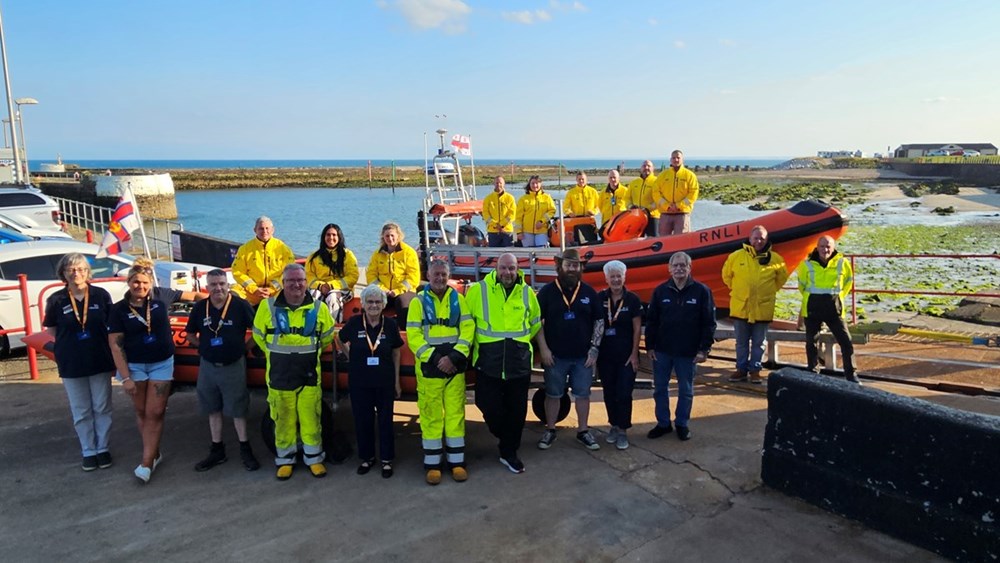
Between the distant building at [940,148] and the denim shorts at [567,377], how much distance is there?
103780 mm

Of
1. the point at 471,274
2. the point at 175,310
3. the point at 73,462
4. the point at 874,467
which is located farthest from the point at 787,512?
the point at 471,274

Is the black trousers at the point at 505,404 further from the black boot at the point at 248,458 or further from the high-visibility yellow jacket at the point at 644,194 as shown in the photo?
the high-visibility yellow jacket at the point at 644,194

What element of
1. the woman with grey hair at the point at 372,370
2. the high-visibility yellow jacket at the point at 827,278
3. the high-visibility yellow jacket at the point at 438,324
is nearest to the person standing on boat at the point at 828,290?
the high-visibility yellow jacket at the point at 827,278

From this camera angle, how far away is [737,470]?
4180mm

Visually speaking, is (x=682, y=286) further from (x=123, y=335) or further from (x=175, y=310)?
(x=175, y=310)

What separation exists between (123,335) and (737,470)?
3992 millimetres

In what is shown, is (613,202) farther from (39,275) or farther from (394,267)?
(39,275)

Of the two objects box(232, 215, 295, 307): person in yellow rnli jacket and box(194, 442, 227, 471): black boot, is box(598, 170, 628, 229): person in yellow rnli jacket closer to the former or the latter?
box(232, 215, 295, 307): person in yellow rnli jacket

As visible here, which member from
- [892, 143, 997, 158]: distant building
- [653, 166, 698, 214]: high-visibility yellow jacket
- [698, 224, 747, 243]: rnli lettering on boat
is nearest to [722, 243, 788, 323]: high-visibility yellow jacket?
[698, 224, 747, 243]: rnli lettering on boat

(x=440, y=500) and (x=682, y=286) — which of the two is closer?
(x=440, y=500)

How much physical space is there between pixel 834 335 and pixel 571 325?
2729 millimetres

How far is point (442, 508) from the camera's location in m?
3.81

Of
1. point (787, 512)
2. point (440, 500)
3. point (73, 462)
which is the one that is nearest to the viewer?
point (787, 512)

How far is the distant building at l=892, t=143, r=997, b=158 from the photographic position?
91363 mm
